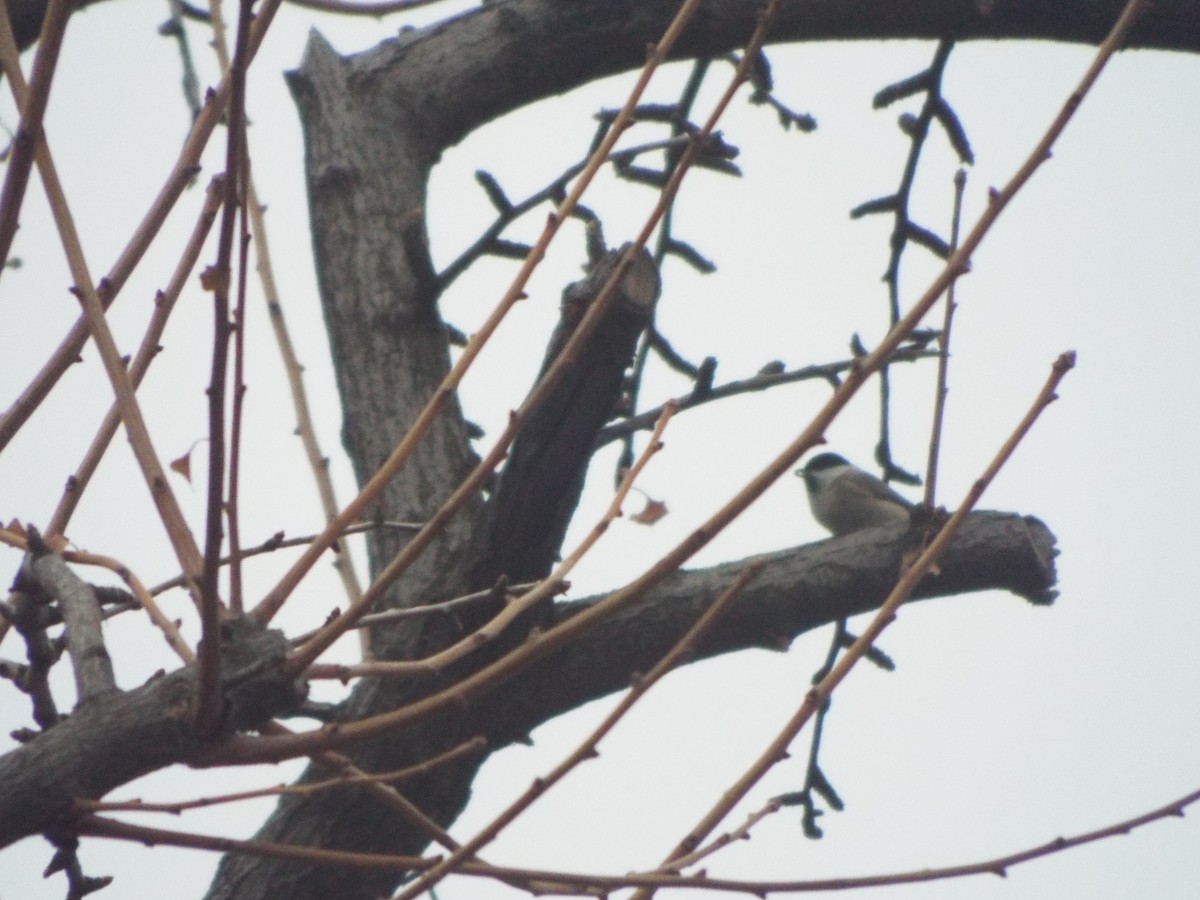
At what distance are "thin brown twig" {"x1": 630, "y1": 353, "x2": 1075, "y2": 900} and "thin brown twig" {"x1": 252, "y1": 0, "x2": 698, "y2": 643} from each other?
0.41m

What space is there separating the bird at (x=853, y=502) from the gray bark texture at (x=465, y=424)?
2453mm

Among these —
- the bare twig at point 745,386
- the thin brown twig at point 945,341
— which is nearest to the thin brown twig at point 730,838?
the thin brown twig at point 945,341

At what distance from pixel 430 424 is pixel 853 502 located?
15.6 ft

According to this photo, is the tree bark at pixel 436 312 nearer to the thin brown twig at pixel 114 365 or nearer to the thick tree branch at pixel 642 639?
the thick tree branch at pixel 642 639

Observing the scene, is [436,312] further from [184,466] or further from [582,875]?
[582,875]

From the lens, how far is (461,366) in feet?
4.72

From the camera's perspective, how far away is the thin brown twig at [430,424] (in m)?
1.34

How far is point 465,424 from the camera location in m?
3.28

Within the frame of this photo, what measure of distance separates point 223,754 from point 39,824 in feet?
0.61

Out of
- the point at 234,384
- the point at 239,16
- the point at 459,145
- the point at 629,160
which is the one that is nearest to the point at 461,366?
the point at 234,384

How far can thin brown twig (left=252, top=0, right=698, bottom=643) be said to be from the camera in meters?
1.34

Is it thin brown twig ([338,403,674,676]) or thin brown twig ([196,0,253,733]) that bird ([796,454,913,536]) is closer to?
thin brown twig ([338,403,674,676])

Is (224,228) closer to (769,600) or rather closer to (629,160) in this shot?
(769,600)

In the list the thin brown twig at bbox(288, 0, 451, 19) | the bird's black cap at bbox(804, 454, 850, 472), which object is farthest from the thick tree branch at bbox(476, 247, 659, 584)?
the bird's black cap at bbox(804, 454, 850, 472)
